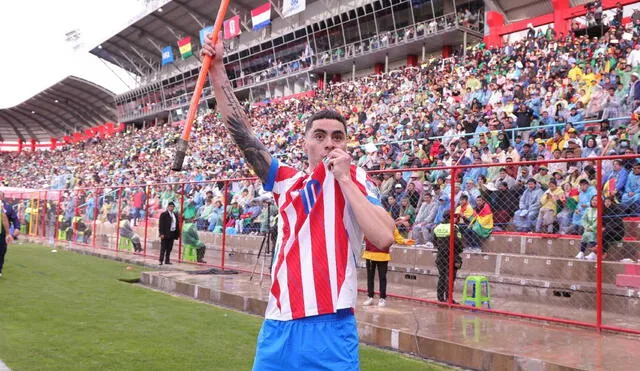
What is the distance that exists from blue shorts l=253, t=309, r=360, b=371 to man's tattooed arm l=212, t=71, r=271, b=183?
81 centimetres

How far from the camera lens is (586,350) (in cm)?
548

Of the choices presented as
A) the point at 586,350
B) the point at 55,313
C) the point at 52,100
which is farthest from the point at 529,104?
the point at 52,100

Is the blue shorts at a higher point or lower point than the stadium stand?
lower

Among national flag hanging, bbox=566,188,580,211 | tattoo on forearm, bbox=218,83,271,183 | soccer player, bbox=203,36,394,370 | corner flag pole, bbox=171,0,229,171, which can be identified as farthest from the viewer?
national flag hanging, bbox=566,188,580,211

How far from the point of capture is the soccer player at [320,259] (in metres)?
2.08

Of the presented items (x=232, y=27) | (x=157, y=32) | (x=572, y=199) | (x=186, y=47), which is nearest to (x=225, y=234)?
(x=572, y=199)

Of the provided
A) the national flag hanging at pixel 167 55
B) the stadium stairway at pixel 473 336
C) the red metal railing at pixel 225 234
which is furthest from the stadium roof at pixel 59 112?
the stadium stairway at pixel 473 336

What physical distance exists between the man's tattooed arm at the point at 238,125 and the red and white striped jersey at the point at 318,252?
0.41m

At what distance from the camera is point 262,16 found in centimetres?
3912

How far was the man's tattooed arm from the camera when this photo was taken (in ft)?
8.68

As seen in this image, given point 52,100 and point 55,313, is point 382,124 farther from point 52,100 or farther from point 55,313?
point 52,100

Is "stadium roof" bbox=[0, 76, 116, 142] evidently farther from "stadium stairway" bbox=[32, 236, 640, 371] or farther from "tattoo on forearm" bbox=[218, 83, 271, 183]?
"tattoo on forearm" bbox=[218, 83, 271, 183]

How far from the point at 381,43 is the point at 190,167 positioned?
42.7 ft

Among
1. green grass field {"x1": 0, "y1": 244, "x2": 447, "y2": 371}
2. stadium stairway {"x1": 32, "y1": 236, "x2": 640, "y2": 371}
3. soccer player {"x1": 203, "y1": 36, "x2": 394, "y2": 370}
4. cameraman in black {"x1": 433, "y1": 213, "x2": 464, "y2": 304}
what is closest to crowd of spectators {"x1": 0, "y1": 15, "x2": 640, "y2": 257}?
cameraman in black {"x1": 433, "y1": 213, "x2": 464, "y2": 304}
